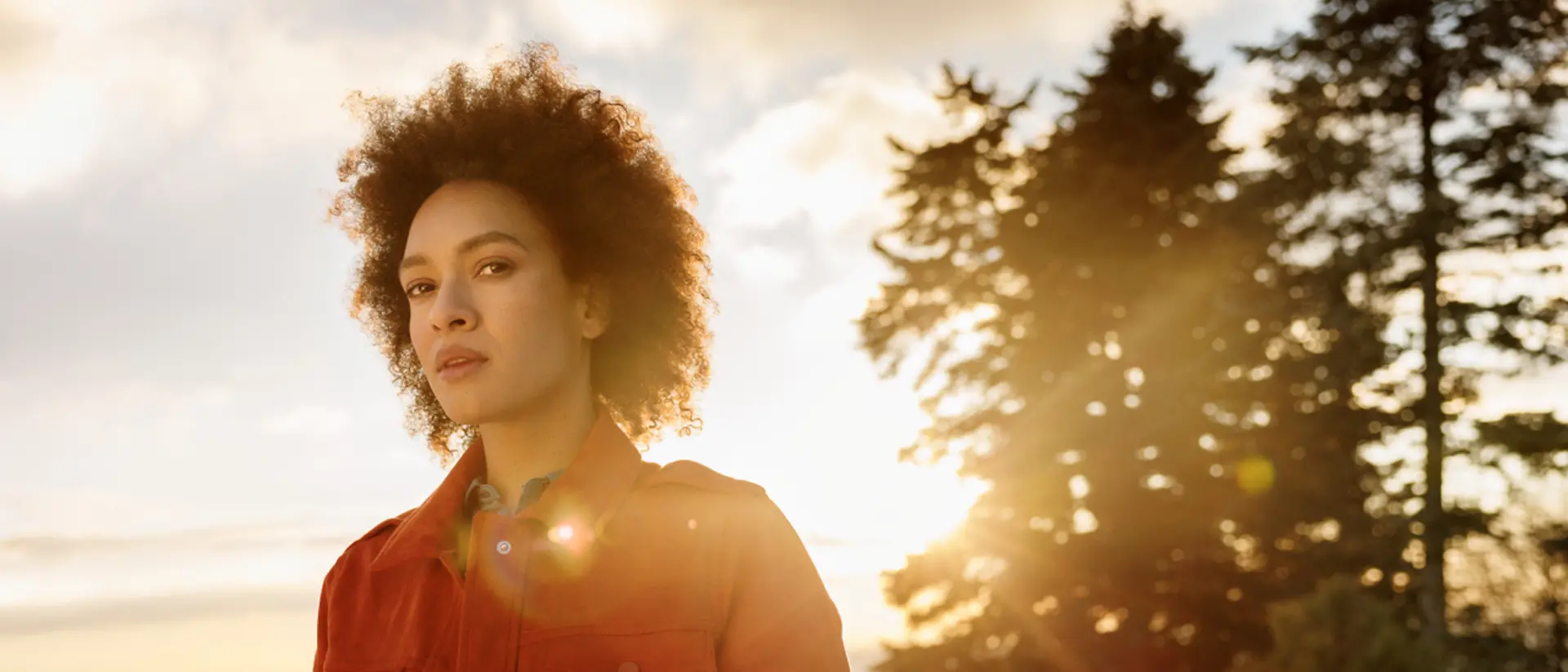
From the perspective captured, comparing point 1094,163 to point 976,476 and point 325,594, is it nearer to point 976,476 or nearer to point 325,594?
point 976,476

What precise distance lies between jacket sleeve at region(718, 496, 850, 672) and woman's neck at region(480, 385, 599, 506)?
563 millimetres

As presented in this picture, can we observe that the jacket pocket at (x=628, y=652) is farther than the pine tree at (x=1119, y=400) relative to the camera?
No

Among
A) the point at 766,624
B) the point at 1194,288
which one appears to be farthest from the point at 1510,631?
the point at 766,624

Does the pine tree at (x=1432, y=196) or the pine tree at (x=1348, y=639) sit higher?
the pine tree at (x=1432, y=196)

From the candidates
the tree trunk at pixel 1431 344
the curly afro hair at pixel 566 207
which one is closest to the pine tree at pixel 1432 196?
the tree trunk at pixel 1431 344

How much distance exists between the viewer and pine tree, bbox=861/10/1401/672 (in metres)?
21.7

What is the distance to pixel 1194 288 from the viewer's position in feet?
73.8

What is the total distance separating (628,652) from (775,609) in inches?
14.7

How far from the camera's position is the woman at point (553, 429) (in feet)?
10.8

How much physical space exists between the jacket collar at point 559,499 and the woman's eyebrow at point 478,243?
55cm

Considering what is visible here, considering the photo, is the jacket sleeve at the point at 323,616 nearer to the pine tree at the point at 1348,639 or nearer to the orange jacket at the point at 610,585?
the orange jacket at the point at 610,585

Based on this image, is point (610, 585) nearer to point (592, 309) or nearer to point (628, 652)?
point (628, 652)

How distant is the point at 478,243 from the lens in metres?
3.67

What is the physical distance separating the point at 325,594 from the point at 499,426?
79 cm
